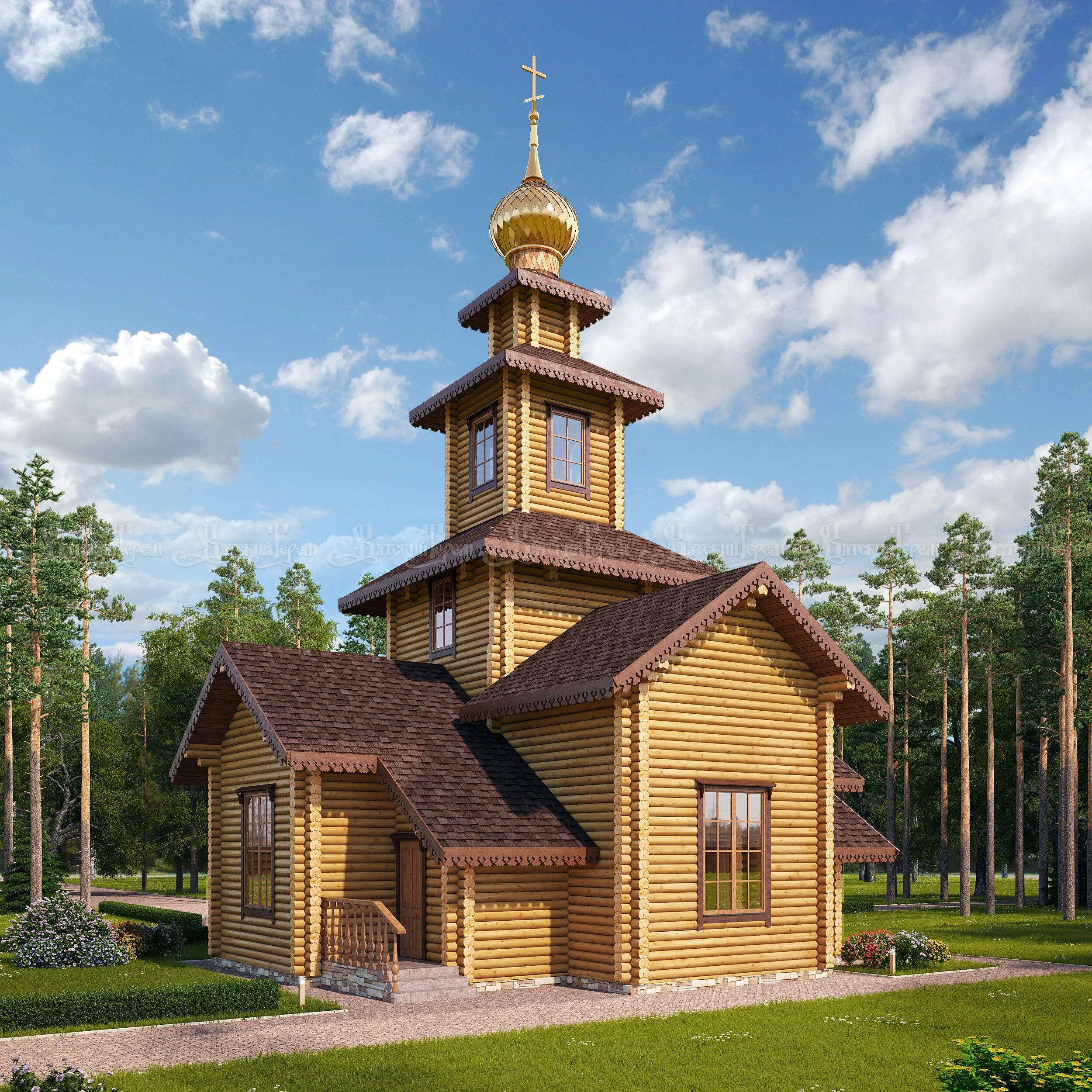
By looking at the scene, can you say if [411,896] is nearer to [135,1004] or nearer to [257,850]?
[257,850]

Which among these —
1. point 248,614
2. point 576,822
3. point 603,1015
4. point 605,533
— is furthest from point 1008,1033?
point 248,614

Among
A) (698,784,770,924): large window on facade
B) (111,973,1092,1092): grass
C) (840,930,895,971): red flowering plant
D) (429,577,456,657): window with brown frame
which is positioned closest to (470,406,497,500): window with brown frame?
(429,577,456,657): window with brown frame

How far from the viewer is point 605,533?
907 inches

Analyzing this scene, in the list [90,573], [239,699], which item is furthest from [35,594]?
[239,699]

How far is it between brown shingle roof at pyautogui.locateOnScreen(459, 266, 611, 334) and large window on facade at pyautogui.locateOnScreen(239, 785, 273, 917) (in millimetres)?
11837

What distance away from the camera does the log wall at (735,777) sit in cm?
1672

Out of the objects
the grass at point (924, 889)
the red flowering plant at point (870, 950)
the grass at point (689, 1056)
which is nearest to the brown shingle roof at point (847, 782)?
the red flowering plant at point (870, 950)

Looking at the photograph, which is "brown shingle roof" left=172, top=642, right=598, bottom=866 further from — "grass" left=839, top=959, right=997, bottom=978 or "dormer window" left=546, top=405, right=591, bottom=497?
"grass" left=839, top=959, right=997, bottom=978

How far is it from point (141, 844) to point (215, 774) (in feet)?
115

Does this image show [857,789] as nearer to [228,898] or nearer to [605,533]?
[605,533]

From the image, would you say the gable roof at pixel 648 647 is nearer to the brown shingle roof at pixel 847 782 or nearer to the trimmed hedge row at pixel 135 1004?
the brown shingle roof at pixel 847 782

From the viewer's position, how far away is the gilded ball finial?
82.7 ft

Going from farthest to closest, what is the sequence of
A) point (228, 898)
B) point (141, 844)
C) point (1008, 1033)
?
point (141, 844) → point (228, 898) → point (1008, 1033)

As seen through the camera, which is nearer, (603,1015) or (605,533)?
(603,1015)
